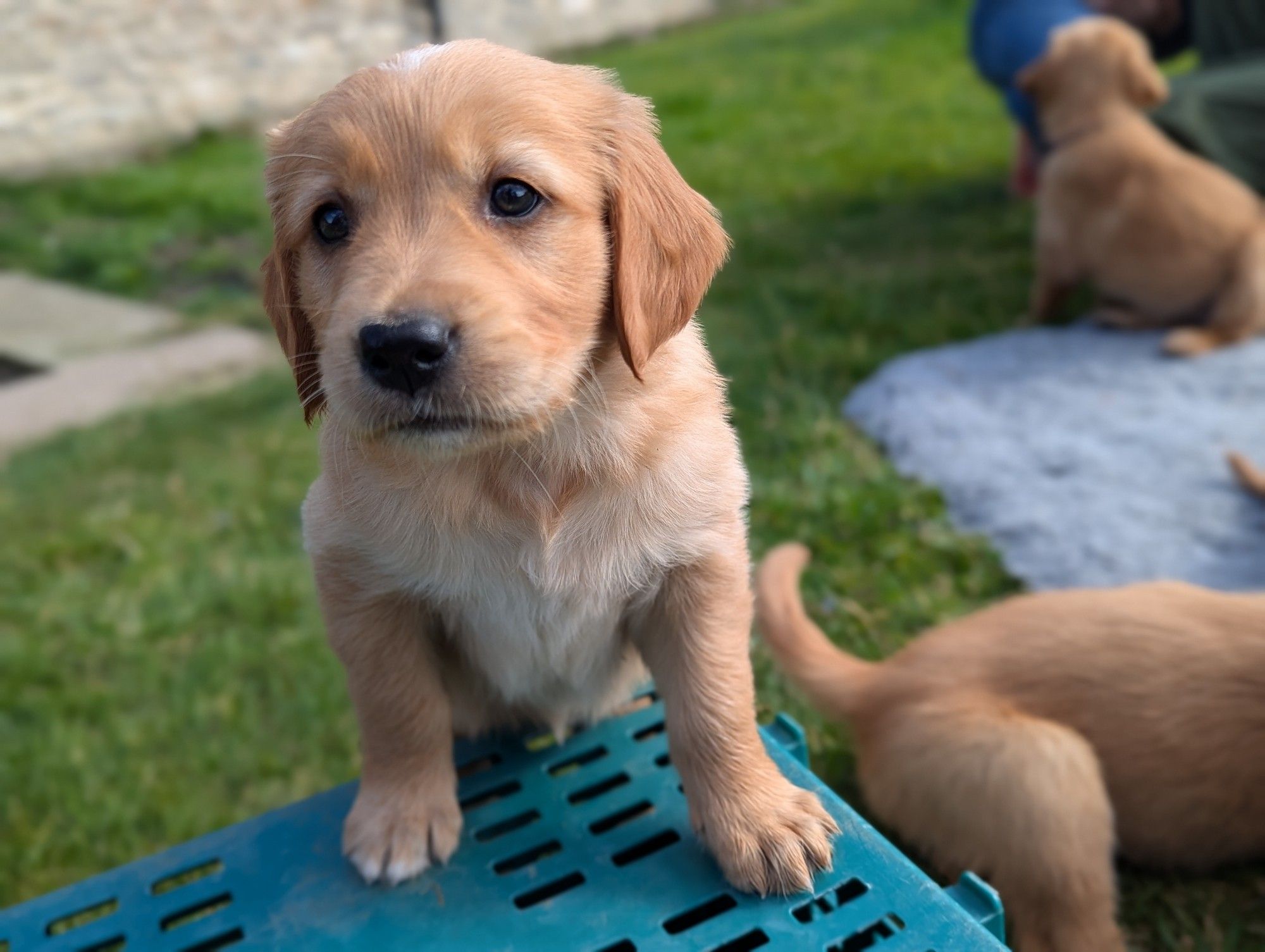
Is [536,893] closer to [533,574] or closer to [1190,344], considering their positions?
[533,574]

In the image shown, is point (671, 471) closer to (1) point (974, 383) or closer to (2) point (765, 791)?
(2) point (765, 791)

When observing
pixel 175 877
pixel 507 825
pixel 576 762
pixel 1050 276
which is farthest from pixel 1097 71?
pixel 175 877

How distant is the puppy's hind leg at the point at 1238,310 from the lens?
4551mm

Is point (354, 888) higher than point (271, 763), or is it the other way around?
point (354, 888)

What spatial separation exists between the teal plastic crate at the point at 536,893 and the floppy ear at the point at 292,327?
801mm

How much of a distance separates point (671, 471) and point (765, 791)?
555 millimetres

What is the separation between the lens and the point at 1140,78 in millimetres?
4910

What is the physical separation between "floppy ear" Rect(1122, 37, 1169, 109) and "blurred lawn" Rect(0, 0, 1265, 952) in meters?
1.04

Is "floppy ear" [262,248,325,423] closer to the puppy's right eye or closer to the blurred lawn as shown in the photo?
the puppy's right eye

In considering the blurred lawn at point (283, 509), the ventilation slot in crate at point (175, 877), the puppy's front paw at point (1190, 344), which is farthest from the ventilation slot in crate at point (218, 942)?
the puppy's front paw at point (1190, 344)

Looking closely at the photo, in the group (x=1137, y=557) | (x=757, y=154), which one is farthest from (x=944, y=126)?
(x=1137, y=557)

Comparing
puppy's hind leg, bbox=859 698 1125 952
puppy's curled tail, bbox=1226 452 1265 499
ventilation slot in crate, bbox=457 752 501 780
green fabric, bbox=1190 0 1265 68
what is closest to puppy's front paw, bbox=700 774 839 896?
puppy's hind leg, bbox=859 698 1125 952

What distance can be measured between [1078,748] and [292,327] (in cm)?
158

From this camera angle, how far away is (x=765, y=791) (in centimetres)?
192
